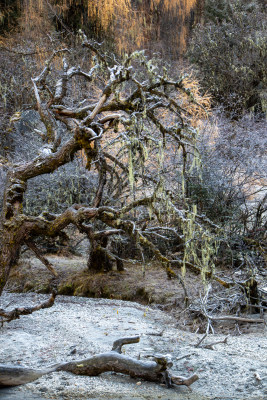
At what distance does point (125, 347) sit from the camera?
12.5 ft

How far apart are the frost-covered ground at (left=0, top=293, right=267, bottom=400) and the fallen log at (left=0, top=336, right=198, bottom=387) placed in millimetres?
55

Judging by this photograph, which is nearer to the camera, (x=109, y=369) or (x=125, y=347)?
(x=109, y=369)

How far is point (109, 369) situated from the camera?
3057 mm

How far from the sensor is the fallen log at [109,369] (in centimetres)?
287

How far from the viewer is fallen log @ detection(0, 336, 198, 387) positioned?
287 cm

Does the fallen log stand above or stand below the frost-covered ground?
above

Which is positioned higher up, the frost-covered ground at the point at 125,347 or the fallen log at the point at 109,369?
the fallen log at the point at 109,369

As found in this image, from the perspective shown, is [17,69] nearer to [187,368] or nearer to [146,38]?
[146,38]

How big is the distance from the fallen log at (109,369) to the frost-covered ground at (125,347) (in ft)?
0.18

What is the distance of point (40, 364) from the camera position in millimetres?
3350

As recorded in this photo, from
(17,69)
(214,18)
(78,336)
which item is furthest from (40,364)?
(214,18)

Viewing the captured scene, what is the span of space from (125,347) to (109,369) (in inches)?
30.2

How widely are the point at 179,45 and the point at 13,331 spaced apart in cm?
1277

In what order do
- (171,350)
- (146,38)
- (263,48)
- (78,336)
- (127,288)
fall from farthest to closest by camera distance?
(146,38) → (263,48) → (127,288) → (78,336) → (171,350)
